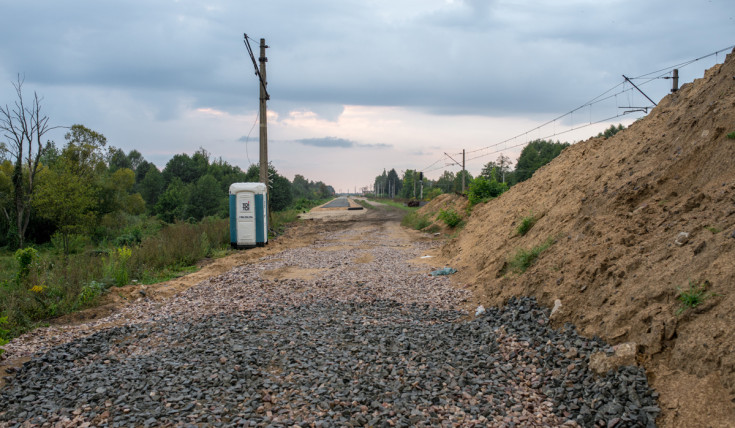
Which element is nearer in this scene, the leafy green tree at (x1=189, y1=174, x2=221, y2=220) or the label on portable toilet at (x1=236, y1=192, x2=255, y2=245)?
the label on portable toilet at (x1=236, y1=192, x2=255, y2=245)

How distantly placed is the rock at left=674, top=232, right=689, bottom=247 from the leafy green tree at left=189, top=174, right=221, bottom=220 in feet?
166

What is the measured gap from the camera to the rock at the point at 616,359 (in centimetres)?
423

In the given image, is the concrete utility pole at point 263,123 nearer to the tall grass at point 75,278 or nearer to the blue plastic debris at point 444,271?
the tall grass at point 75,278

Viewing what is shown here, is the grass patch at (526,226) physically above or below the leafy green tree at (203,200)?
below

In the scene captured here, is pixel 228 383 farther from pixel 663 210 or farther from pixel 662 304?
pixel 663 210

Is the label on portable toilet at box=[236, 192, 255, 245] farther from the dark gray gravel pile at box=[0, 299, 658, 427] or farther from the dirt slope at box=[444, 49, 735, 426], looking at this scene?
the dark gray gravel pile at box=[0, 299, 658, 427]

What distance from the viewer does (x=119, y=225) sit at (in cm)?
3825

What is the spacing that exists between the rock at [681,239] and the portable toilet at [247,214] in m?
14.1

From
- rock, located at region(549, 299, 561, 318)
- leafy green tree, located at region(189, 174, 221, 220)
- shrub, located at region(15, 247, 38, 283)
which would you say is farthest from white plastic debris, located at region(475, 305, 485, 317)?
leafy green tree, located at region(189, 174, 221, 220)

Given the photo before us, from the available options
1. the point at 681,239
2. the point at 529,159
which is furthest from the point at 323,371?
the point at 529,159

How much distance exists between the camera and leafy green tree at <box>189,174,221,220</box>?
169 ft

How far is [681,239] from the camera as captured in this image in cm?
545

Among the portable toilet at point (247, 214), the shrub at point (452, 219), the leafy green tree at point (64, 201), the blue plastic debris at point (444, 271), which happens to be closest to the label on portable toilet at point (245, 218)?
the portable toilet at point (247, 214)

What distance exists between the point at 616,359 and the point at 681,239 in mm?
2129
